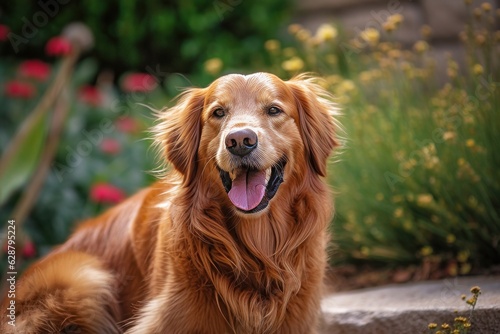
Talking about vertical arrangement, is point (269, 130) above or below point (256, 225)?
above

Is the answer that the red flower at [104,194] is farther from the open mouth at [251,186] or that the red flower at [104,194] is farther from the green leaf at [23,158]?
the green leaf at [23,158]

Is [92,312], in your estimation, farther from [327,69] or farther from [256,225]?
Answer: [327,69]

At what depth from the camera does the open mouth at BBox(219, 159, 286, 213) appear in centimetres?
276

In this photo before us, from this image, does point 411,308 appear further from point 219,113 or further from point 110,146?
point 110,146

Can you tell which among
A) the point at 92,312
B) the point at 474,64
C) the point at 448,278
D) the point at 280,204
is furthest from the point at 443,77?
the point at 92,312

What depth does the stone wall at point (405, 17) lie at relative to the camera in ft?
21.8

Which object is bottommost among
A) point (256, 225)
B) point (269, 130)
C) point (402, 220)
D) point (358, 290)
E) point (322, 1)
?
point (358, 290)

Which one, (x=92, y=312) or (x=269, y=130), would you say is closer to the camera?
(x=269, y=130)

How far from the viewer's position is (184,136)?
121 inches

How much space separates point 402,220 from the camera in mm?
4254

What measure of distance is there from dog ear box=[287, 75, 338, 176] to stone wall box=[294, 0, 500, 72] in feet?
12.7

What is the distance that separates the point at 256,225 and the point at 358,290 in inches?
62.9

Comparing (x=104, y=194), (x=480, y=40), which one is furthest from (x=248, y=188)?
(x=104, y=194)

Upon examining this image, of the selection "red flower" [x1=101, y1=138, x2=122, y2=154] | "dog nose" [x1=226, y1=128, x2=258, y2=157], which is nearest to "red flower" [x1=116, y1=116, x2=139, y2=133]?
"red flower" [x1=101, y1=138, x2=122, y2=154]
